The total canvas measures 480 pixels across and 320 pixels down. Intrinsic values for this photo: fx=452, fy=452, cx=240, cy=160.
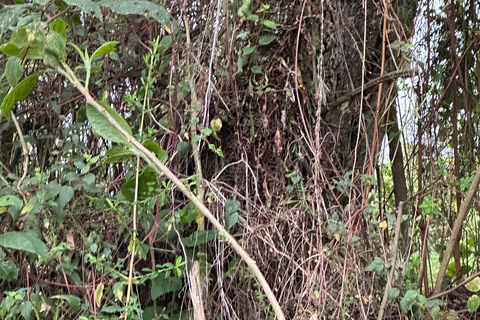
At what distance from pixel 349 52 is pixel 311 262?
764 millimetres

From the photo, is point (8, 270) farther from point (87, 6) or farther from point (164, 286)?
point (87, 6)

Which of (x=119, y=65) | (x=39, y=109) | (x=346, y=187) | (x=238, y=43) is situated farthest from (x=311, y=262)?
(x=39, y=109)

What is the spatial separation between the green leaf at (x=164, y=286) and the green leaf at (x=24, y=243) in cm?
32

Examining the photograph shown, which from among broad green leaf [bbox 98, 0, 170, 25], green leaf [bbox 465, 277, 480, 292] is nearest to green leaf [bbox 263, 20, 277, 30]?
broad green leaf [bbox 98, 0, 170, 25]

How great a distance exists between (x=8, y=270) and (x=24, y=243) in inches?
5.7

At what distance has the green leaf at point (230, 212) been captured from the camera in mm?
1274

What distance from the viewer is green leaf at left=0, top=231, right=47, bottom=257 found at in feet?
3.89

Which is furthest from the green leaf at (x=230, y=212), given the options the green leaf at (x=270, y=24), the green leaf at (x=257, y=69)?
the green leaf at (x=270, y=24)

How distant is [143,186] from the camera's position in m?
1.23

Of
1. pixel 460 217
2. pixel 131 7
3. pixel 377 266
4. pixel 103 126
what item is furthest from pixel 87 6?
pixel 460 217

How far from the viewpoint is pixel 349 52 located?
5.32 ft

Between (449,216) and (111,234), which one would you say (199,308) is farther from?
(449,216)

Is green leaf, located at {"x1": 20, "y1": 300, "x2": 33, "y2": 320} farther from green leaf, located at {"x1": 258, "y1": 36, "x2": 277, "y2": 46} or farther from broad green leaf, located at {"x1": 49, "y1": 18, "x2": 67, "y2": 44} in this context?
green leaf, located at {"x1": 258, "y1": 36, "x2": 277, "y2": 46}

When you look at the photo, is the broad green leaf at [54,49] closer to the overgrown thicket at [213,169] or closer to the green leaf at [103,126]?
the overgrown thicket at [213,169]
